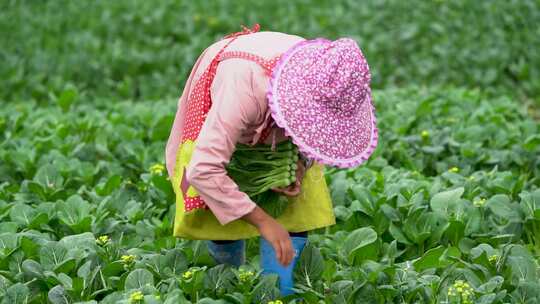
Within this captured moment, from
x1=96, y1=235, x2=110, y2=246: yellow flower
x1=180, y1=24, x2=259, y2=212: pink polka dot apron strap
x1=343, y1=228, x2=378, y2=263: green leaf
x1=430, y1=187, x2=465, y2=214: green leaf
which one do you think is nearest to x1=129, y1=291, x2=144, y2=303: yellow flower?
x1=180, y1=24, x2=259, y2=212: pink polka dot apron strap

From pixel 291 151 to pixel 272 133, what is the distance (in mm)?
120

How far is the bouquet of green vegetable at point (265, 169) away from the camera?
3.01 m

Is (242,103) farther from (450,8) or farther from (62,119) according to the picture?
(450,8)

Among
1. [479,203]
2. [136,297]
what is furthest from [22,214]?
[479,203]

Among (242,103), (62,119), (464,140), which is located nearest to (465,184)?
(464,140)

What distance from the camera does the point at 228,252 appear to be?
3.36 meters

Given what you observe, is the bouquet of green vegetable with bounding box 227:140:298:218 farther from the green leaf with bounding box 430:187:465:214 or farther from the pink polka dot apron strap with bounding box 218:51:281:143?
the green leaf with bounding box 430:187:465:214

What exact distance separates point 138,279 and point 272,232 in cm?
65

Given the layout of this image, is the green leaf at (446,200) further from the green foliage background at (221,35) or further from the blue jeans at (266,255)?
the green foliage background at (221,35)

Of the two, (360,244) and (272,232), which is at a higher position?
(272,232)

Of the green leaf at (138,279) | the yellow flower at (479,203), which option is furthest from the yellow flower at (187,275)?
the yellow flower at (479,203)

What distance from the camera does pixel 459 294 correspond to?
9.94 feet

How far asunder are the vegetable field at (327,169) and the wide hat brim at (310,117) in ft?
1.82

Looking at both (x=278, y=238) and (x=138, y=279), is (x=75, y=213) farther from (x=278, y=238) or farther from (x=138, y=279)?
(x=278, y=238)
